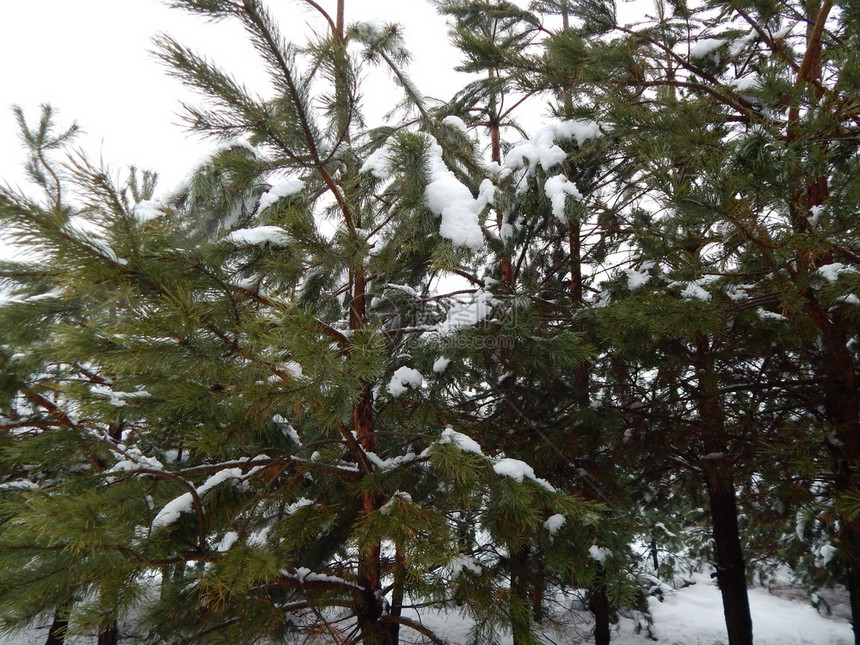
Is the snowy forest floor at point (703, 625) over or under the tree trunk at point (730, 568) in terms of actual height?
under

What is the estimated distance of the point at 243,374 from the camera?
2.19 meters

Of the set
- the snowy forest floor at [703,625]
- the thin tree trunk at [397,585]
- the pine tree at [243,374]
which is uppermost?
the pine tree at [243,374]

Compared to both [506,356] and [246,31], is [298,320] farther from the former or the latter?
[506,356]

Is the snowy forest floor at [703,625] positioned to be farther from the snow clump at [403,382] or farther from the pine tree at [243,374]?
the snow clump at [403,382]

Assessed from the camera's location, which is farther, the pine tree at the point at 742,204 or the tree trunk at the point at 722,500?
the tree trunk at the point at 722,500

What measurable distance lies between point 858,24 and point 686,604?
38.0ft

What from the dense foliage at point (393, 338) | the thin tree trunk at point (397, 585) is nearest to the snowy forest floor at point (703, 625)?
the dense foliage at point (393, 338)

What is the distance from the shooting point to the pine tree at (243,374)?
1876mm

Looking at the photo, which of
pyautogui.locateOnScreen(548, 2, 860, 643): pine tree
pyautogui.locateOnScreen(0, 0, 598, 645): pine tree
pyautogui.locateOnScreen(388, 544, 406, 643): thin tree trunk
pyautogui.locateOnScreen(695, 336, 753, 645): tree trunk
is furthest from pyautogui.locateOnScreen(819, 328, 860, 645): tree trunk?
pyautogui.locateOnScreen(388, 544, 406, 643): thin tree trunk

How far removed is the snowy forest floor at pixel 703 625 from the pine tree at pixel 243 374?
601 cm

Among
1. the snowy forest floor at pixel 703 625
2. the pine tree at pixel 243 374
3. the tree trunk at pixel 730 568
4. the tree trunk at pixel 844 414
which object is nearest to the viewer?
the pine tree at pixel 243 374

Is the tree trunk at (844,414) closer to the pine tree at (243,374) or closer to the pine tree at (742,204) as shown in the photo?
the pine tree at (742,204)

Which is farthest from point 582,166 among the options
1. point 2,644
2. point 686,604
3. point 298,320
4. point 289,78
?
point 2,644

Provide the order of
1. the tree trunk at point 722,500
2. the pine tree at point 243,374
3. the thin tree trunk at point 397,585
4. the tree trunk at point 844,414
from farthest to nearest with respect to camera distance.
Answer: the tree trunk at point 722,500 < the tree trunk at point 844,414 < the thin tree trunk at point 397,585 < the pine tree at point 243,374
